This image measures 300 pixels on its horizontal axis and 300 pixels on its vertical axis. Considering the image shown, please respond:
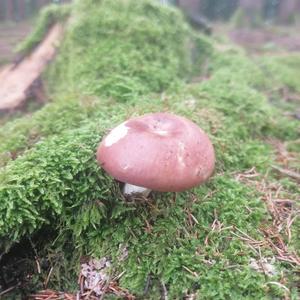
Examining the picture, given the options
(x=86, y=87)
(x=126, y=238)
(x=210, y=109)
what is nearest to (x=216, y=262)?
(x=126, y=238)

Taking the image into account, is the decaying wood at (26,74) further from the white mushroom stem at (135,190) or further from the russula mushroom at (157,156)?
the russula mushroom at (157,156)

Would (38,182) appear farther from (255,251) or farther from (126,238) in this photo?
(255,251)

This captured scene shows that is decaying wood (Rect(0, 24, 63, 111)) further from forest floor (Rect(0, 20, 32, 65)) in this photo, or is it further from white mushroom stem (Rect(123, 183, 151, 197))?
forest floor (Rect(0, 20, 32, 65))

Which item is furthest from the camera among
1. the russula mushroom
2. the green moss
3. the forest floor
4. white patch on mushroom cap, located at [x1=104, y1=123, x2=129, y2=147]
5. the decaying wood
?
the forest floor

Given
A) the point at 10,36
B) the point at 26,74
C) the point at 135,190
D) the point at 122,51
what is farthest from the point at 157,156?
the point at 10,36

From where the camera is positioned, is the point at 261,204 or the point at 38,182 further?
the point at 261,204

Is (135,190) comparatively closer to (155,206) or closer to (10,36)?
(155,206)

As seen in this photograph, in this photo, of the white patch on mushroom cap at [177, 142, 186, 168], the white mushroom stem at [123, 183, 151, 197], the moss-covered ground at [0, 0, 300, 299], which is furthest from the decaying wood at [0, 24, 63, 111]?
the white patch on mushroom cap at [177, 142, 186, 168]
